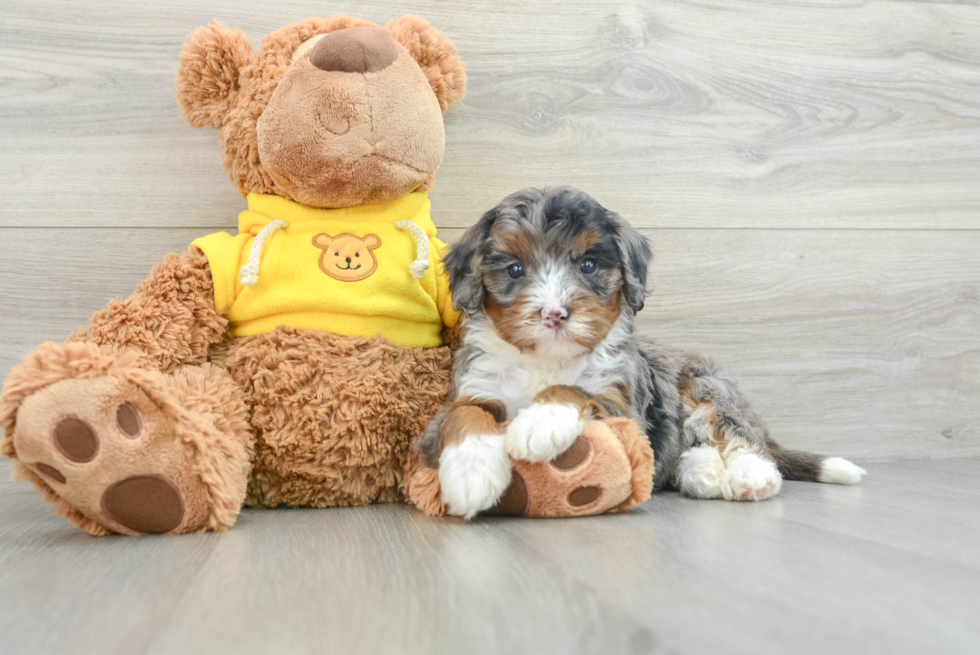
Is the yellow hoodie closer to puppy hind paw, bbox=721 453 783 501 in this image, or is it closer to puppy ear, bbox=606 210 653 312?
puppy ear, bbox=606 210 653 312

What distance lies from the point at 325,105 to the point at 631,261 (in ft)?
2.68

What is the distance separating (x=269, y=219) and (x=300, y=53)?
428 mm

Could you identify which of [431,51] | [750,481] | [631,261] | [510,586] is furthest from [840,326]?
[510,586]

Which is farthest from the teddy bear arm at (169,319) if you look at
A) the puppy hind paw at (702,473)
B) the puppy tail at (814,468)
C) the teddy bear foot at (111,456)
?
the puppy tail at (814,468)

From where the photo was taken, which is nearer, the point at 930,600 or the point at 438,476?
the point at 930,600

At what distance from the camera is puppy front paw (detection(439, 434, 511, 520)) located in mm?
1525

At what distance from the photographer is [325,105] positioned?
175 centimetres

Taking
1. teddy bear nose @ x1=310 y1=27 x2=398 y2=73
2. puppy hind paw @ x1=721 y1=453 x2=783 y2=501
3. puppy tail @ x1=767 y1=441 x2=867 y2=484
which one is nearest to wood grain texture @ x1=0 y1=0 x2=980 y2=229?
teddy bear nose @ x1=310 y1=27 x2=398 y2=73

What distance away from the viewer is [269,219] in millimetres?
1935

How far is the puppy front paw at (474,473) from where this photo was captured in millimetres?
1525

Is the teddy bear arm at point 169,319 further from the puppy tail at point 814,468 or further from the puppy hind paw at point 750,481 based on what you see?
the puppy tail at point 814,468

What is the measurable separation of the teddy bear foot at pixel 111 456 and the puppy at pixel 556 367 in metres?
0.54

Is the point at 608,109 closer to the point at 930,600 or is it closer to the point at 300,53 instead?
the point at 300,53

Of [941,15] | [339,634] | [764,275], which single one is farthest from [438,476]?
[941,15]
